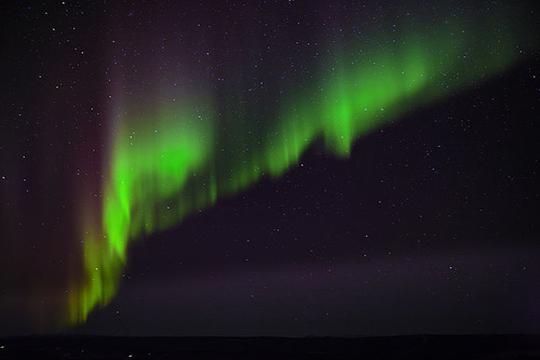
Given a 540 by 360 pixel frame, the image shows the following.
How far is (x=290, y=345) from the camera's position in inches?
1394

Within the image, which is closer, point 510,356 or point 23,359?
point 510,356

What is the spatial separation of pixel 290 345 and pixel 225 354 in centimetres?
772

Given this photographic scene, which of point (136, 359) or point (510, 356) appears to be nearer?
point (510, 356)

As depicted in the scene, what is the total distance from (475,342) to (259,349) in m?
15.9

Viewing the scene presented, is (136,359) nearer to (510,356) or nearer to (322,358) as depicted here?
(322,358)

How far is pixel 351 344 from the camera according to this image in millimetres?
33594

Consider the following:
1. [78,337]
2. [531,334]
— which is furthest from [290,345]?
[78,337]

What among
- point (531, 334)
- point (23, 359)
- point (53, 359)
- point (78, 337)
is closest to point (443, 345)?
point (531, 334)

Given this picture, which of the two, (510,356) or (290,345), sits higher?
(510,356)

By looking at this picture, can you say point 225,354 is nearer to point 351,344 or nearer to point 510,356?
point 351,344

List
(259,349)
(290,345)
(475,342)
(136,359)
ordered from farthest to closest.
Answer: (290,345), (259,349), (136,359), (475,342)

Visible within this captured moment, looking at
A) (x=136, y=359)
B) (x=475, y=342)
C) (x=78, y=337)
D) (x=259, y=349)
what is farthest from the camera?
(x=78, y=337)

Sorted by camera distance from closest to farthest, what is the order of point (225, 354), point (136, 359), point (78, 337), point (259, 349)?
point (136, 359) < point (225, 354) < point (259, 349) < point (78, 337)

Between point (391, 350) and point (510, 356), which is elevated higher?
point (510, 356)
